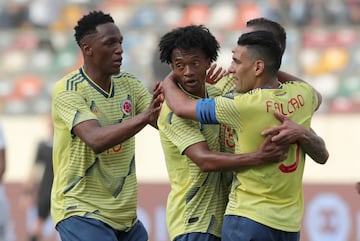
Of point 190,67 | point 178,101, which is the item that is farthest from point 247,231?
point 190,67

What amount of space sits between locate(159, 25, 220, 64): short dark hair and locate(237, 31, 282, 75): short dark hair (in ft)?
1.20

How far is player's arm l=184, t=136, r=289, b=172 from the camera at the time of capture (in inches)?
219

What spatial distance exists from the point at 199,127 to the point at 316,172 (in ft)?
24.9

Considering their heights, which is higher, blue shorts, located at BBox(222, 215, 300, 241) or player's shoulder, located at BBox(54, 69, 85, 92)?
player's shoulder, located at BBox(54, 69, 85, 92)

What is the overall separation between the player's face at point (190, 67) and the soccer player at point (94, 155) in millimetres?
558

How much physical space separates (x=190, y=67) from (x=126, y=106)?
83 centimetres

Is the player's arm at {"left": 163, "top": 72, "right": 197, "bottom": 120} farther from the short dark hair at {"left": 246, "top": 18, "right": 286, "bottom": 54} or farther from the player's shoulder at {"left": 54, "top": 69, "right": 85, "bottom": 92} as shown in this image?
the short dark hair at {"left": 246, "top": 18, "right": 286, "bottom": 54}

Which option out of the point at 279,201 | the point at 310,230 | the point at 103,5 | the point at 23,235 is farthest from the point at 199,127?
the point at 103,5

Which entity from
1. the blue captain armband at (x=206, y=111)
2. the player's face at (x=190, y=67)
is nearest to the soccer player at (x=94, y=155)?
the player's face at (x=190, y=67)

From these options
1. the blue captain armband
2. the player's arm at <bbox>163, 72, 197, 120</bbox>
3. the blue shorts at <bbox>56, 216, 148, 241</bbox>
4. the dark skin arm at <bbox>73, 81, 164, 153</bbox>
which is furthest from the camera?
the blue shorts at <bbox>56, 216, 148, 241</bbox>

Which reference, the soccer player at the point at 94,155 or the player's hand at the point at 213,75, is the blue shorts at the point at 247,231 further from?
the player's hand at the point at 213,75

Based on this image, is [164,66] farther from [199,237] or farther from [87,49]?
[199,237]

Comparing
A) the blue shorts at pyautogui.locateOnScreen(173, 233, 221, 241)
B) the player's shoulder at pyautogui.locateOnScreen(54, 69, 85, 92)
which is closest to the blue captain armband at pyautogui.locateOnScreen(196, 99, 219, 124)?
the blue shorts at pyautogui.locateOnScreen(173, 233, 221, 241)

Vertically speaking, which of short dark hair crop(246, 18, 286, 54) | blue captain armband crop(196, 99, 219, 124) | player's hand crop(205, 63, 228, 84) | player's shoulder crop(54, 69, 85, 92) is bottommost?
blue captain armband crop(196, 99, 219, 124)
